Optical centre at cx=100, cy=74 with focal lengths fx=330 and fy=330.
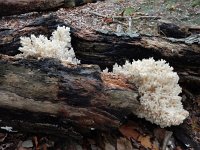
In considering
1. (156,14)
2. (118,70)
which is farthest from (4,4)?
(118,70)

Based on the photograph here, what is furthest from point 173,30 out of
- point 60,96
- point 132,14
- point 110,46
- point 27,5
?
point 27,5

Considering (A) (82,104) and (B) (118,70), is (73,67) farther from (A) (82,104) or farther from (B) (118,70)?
(B) (118,70)

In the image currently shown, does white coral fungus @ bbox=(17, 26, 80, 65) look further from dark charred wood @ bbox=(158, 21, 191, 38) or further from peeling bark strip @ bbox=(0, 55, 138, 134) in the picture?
dark charred wood @ bbox=(158, 21, 191, 38)

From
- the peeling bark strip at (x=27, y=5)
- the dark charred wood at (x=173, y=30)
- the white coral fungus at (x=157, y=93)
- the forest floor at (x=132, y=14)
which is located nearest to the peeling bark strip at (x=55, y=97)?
the white coral fungus at (x=157, y=93)

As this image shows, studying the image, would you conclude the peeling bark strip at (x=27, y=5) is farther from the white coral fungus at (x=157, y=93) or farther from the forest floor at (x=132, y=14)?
the white coral fungus at (x=157, y=93)

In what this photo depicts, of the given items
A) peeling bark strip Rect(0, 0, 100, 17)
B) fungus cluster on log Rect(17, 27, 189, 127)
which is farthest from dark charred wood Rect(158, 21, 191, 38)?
peeling bark strip Rect(0, 0, 100, 17)
